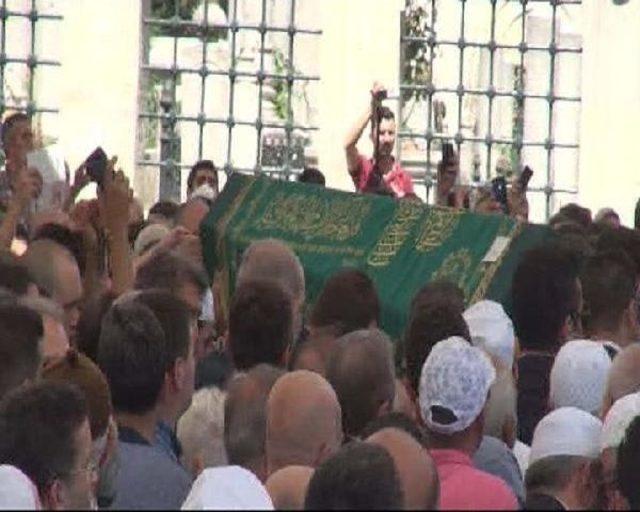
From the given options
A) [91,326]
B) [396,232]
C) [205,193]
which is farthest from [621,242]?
[205,193]

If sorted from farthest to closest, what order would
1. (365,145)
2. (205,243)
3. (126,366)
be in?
1. (365,145)
2. (205,243)
3. (126,366)

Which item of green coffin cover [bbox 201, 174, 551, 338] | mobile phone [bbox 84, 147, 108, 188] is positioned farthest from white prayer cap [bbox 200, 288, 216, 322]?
green coffin cover [bbox 201, 174, 551, 338]

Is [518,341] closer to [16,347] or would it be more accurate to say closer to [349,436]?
[349,436]

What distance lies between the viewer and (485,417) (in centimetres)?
711

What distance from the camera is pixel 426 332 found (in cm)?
748

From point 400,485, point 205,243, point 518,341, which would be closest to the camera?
point 400,485

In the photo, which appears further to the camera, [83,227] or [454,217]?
[454,217]

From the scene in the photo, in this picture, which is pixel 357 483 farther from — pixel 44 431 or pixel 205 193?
pixel 205 193

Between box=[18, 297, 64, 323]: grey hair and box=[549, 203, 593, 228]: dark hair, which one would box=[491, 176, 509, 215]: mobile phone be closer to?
box=[549, 203, 593, 228]: dark hair

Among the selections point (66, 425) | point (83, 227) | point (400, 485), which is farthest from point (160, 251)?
point (400, 485)

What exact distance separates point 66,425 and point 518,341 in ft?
10.2

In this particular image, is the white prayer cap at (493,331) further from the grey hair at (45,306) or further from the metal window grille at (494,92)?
the metal window grille at (494,92)

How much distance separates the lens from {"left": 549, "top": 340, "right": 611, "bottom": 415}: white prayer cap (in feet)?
25.9

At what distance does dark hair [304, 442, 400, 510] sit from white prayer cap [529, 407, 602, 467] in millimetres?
2157
